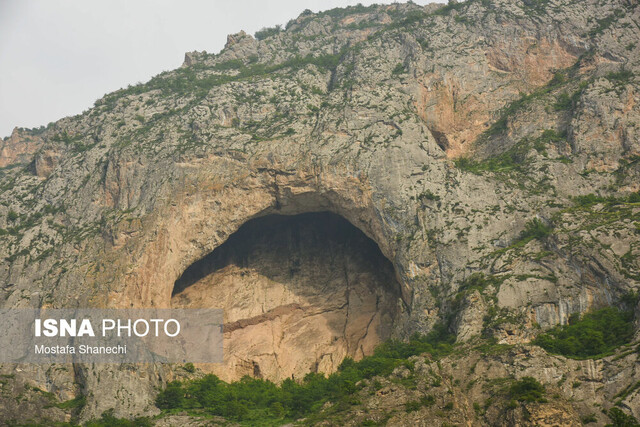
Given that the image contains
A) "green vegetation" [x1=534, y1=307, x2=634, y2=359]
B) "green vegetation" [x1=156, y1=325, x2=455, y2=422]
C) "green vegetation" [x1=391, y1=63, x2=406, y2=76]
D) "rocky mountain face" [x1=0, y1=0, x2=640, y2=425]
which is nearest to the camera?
"green vegetation" [x1=534, y1=307, x2=634, y2=359]

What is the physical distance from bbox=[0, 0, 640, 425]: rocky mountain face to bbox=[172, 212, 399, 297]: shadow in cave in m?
0.21

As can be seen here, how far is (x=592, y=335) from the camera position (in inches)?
1874

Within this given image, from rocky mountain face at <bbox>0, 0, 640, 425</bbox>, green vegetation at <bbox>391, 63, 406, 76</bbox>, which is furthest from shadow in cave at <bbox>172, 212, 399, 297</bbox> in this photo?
green vegetation at <bbox>391, 63, 406, 76</bbox>

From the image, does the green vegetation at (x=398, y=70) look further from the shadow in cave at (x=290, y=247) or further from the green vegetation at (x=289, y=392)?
the green vegetation at (x=289, y=392)

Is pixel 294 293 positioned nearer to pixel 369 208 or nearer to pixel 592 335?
pixel 369 208

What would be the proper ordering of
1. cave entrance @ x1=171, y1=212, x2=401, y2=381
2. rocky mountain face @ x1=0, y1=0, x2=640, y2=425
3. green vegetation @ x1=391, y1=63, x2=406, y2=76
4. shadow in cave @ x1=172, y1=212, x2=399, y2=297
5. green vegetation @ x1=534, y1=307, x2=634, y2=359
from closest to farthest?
green vegetation @ x1=534, y1=307, x2=634, y2=359
rocky mountain face @ x1=0, y1=0, x2=640, y2=425
cave entrance @ x1=171, y1=212, x2=401, y2=381
shadow in cave @ x1=172, y1=212, x2=399, y2=297
green vegetation @ x1=391, y1=63, x2=406, y2=76

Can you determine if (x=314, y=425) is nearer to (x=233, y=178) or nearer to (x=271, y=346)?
(x=271, y=346)

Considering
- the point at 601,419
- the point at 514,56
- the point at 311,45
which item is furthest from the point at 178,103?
the point at 601,419

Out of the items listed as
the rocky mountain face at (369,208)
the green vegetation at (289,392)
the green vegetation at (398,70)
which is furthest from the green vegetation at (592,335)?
the green vegetation at (398,70)

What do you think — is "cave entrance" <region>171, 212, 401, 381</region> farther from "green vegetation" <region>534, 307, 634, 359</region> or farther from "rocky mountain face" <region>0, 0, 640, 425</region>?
"green vegetation" <region>534, 307, 634, 359</region>

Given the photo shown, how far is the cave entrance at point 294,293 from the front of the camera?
6506 cm

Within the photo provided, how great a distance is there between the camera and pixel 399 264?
195ft

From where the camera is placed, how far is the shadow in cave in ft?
226

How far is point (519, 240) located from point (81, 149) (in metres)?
45.1
